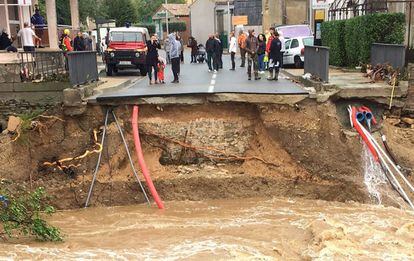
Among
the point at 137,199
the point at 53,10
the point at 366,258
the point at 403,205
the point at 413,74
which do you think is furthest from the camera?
the point at 53,10

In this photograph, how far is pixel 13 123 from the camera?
16.0 metres

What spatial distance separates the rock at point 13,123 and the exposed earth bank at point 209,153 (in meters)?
0.24

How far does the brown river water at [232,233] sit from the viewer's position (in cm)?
1001

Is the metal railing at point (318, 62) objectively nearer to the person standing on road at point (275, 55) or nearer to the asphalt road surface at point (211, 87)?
the asphalt road surface at point (211, 87)

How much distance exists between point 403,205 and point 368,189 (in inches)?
40.5

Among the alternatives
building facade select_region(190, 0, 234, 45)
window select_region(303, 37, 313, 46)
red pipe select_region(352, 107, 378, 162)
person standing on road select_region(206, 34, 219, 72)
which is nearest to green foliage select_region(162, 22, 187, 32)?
building facade select_region(190, 0, 234, 45)

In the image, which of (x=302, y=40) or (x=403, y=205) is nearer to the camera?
(x=403, y=205)

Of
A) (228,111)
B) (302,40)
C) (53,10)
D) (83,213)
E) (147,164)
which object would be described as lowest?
(83,213)

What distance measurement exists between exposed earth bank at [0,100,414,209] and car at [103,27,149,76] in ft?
27.3

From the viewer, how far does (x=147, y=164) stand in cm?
1555

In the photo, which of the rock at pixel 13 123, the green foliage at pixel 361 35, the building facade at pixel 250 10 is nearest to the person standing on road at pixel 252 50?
the green foliage at pixel 361 35

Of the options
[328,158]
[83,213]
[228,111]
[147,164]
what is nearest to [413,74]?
[328,158]

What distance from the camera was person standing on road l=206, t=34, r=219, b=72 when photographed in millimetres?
24078

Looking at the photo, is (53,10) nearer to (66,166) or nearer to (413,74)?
(66,166)
